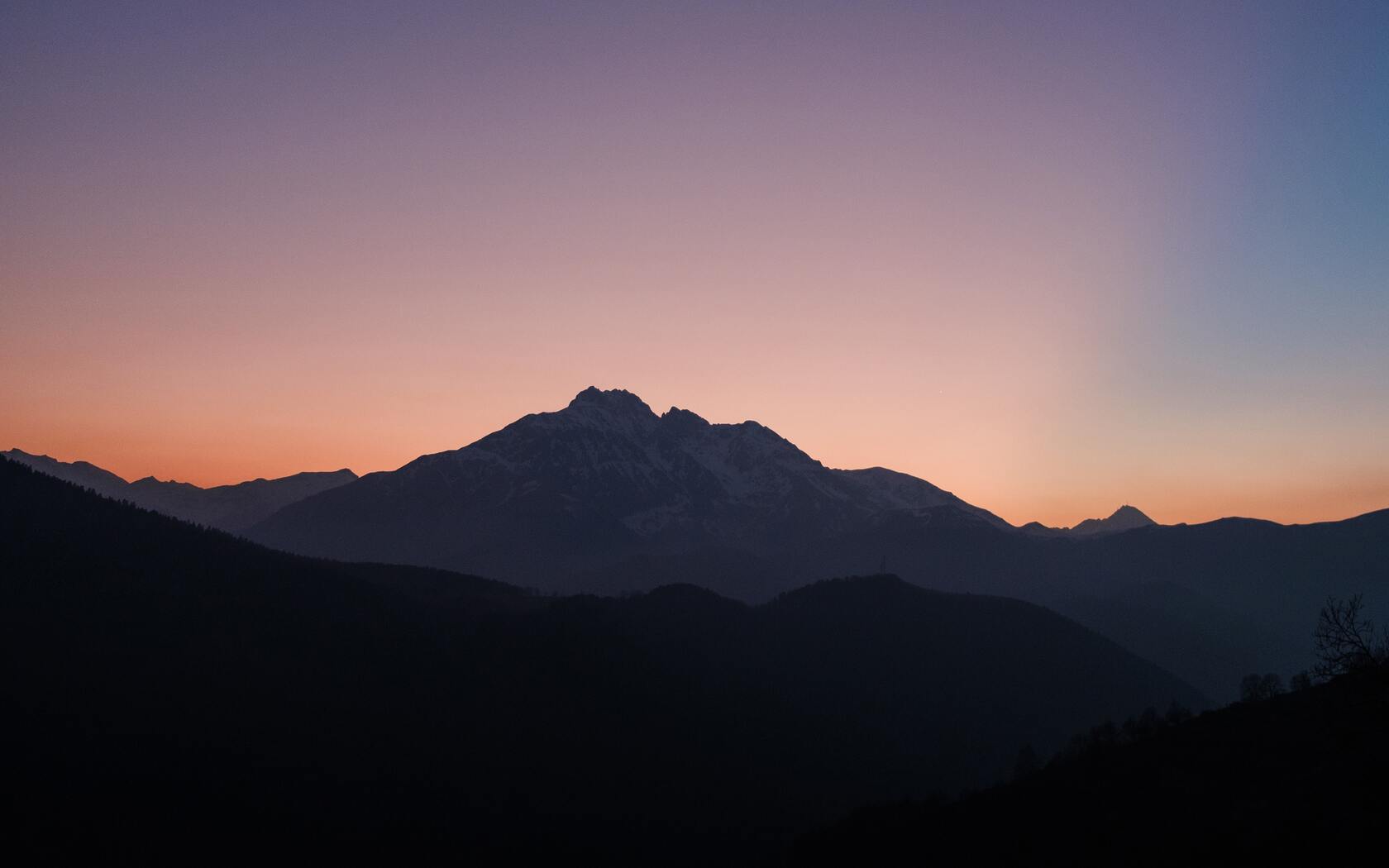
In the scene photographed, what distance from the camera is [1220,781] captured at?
8475cm

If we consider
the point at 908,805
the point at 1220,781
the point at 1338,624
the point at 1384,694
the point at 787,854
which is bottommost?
the point at 787,854

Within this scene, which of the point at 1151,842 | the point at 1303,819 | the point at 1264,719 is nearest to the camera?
the point at 1303,819

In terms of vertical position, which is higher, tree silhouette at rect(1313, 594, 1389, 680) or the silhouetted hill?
tree silhouette at rect(1313, 594, 1389, 680)

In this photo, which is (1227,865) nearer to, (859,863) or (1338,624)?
(1338,624)

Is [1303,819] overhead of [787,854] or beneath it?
overhead

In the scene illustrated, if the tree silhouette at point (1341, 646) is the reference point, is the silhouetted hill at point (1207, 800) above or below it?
below

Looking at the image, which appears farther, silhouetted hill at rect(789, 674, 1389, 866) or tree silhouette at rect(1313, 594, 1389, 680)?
silhouetted hill at rect(789, 674, 1389, 866)

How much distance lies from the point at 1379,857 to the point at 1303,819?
37.3 feet

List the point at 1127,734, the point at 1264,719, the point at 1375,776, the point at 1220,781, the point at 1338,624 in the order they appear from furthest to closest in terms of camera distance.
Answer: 1. the point at 1127,734
2. the point at 1264,719
3. the point at 1220,781
4. the point at 1375,776
5. the point at 1338,624

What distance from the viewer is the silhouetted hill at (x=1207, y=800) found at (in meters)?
50.8

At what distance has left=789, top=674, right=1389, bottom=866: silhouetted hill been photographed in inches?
2002

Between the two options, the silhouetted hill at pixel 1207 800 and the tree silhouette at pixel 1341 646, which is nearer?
the tree silhouette at pixel 1341 646

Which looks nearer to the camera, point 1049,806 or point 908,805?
point 1049,806

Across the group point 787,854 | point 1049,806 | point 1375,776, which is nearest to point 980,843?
point 1049,806
